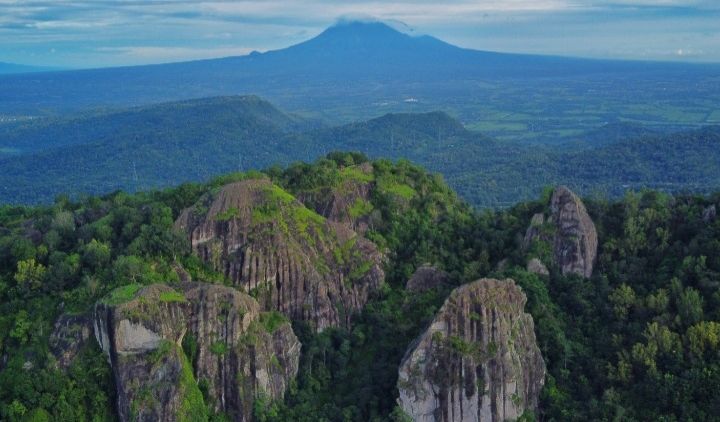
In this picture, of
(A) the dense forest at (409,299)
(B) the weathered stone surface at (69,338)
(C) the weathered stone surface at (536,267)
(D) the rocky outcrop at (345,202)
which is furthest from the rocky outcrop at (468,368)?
(B) the weathered stone surface at (69,338)

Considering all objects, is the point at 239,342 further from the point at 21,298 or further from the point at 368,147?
the point at 368,147

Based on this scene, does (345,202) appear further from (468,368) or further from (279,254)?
(468,368)

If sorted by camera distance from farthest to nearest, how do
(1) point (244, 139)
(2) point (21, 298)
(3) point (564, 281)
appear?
(1) point (244, 139)
(3) point (564, 281)
(2) point (21, 298)

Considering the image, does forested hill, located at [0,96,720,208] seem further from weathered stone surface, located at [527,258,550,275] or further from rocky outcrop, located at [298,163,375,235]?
weathered stone surface, located at [527,258,550,275]

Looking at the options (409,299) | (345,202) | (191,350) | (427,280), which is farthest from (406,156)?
(191,350)

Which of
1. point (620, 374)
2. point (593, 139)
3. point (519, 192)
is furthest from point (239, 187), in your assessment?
point (593, 139)

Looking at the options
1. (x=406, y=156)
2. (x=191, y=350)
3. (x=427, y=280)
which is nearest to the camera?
(x=191, y=350)
